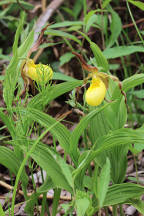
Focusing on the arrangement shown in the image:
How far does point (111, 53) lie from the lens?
158 centimetres

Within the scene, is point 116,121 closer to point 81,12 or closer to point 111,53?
point 111,53

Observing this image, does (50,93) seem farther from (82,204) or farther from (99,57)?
(82,204)

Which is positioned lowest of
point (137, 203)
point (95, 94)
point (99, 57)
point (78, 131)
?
point (137, 203)

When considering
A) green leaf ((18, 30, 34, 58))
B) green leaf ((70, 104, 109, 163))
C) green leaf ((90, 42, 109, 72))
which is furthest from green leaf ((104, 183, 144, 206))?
green leaf ((18, 30, 34, 58))

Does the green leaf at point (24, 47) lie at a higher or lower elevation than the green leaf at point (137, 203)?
higher

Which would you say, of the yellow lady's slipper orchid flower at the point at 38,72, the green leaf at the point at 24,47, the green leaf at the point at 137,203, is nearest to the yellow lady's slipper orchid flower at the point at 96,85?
the yellow lady's slipper orchid flower at the point at 38,72

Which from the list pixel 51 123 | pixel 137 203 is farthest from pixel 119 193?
pixel 51 123

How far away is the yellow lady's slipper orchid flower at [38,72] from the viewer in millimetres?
1129

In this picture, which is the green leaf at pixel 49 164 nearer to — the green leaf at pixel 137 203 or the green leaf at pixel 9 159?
the green leaf at pixel 9 159

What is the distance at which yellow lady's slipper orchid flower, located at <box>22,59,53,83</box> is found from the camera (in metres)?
1.13

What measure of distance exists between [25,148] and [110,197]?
0.37 meters

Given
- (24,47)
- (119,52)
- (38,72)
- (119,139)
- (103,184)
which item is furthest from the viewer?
(119,52)

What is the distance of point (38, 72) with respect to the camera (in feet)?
3.71

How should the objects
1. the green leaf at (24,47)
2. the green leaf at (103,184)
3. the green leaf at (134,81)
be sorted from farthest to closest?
the green leaf at (24,47) < the green leaf at (134,81) < the green leaf at (103,184)
